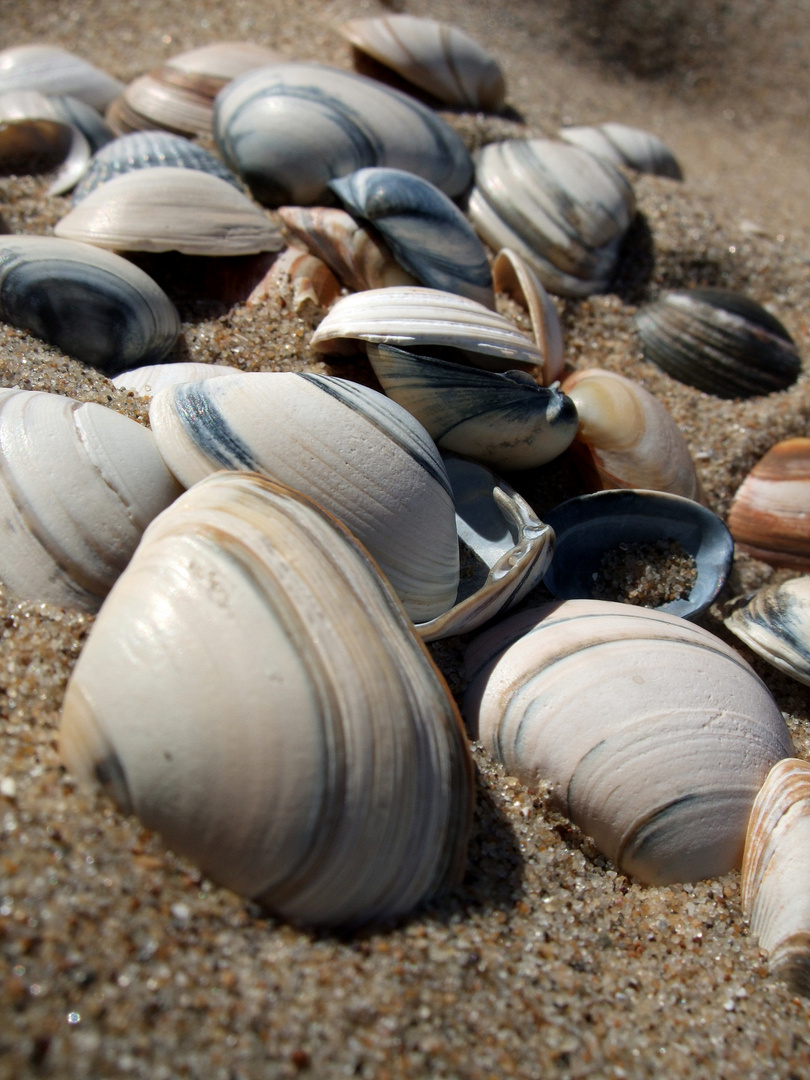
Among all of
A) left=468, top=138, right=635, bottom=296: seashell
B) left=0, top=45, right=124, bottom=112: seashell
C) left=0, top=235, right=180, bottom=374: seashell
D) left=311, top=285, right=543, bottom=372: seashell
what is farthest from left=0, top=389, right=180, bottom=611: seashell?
left=0, top=45, right=124, bottom=112: seashell

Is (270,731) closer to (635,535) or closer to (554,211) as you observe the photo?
(635,535)

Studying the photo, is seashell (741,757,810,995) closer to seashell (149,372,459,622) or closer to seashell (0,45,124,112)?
seashell (149,372,459,622)

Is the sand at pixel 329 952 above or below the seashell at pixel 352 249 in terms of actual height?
below

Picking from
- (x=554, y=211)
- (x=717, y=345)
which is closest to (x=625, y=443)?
(x=717, y=345)

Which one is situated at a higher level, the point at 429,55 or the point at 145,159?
the point at 429,55

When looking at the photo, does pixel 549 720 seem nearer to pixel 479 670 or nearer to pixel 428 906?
pixel 479 670

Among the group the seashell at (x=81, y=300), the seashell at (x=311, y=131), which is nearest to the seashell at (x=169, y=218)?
the seashell at (x=81, y=300)

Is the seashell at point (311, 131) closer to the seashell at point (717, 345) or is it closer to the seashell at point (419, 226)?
the seashell at point (419, 226)
